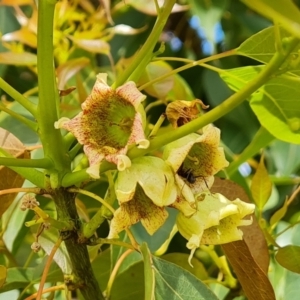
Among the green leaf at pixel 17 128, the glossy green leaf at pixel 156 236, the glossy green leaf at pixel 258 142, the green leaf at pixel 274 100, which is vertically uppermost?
the green leaf at pixel 17 128

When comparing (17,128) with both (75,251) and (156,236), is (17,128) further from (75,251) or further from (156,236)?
(75,251)

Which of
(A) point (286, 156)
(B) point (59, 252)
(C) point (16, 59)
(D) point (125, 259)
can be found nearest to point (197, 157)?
(B) point (59, 252)

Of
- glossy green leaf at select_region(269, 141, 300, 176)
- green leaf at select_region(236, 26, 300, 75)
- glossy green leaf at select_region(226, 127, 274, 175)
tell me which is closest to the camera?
green leaf at select_region(236, 26, 300, 75)

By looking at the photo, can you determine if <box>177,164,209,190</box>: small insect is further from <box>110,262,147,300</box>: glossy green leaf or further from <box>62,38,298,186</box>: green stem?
<box>110,262,147,300</box>: glossy green leaf

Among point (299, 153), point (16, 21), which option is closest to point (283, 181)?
point (299, 153)

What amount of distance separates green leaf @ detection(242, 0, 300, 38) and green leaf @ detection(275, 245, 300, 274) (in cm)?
41

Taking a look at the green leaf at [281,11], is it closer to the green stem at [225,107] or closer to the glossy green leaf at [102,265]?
the green stem at [225,107]

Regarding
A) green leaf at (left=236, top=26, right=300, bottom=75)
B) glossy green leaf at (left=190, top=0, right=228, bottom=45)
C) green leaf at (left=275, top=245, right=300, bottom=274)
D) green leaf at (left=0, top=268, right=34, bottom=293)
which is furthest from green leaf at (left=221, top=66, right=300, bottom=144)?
glossy green leaf at (left=190, top=0, right=228, bottom=45)

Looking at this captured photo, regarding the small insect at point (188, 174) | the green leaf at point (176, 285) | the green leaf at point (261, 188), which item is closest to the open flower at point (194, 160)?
the small insect at point (188, 174)

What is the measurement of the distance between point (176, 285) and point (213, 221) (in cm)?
10

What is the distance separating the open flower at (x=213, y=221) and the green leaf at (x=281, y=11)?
0.23 meters

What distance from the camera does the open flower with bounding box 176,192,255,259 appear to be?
0.51 m

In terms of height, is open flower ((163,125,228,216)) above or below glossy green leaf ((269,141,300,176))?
above

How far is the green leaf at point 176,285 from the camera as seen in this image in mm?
559
